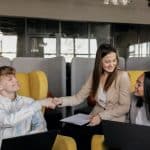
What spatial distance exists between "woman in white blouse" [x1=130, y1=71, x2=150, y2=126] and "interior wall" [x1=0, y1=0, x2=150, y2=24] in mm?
8269

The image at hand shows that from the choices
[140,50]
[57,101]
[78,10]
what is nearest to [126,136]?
[57,101]

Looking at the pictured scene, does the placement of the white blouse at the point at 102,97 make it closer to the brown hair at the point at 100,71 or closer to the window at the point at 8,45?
the brown hair at the point at 100,71

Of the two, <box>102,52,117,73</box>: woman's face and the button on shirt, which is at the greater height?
<box>102,52,117,73</box>: woman's face

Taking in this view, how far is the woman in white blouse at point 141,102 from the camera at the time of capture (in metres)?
1.87

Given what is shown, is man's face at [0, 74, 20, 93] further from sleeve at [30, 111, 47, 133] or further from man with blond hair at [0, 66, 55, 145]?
sleeve at [30, 111, 47, 133]

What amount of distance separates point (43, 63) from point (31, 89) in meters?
1.43

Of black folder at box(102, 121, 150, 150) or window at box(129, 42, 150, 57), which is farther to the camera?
window at box(129, 42, 150, 57)

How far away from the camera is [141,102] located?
210 centimetres

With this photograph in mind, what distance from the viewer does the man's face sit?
2160 mm

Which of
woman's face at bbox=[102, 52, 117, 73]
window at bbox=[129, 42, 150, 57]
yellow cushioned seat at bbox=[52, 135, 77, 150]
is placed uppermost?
window at bbox=[129, 42, 150, 57]

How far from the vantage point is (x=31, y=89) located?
99.7 inches

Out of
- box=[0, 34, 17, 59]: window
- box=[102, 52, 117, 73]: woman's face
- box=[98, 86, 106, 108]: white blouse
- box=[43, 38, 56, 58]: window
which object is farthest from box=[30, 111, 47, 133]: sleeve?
box=[43, 38, 56, 58]: window

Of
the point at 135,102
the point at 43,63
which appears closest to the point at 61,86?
the point at 43,63

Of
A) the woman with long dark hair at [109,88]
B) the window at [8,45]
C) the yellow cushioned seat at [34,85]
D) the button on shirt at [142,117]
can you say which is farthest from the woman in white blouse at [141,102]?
the window at [8,45]
